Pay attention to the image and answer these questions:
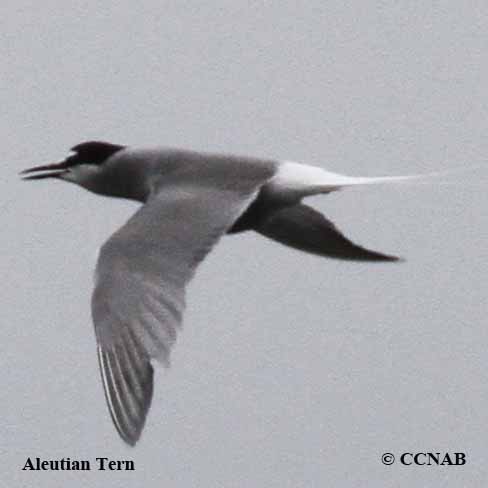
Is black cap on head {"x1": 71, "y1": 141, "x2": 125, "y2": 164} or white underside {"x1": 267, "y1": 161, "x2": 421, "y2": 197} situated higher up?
black cap on head {"x1": 71, "y1": 141, "x2": 125, "y2": 164}

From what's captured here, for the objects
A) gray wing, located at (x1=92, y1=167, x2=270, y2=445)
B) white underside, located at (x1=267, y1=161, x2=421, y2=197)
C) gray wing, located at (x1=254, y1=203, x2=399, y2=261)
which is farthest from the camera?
gray wing, located at (x1=254, y1=203, x2=399, y2=261)

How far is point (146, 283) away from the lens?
9.14m

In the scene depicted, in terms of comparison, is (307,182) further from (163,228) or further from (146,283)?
(146,283)

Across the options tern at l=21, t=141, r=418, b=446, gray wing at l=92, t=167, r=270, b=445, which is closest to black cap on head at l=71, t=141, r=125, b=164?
tern at l=21, t=141, r=418, b=446

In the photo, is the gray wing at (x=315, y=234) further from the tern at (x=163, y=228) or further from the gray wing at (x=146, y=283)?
the gray wing at (x=146, y=283)

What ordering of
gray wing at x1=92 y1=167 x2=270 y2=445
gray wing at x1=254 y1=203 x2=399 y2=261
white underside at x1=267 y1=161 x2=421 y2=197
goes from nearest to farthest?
gray wing at x1=92 y1=167 x2=270 y2=445 → white underside at x1=267 y1=161 x2=421 y2=197 → gray wing at x1=254 y1=203 x2=399 y2=261

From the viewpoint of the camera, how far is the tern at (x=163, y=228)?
8.87 metres

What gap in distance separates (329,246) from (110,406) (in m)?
2.37

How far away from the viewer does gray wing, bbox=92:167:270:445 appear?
8.82 meters

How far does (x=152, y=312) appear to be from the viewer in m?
8.99

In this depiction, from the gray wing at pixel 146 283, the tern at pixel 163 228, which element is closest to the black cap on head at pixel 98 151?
the tern at pixel 163 228

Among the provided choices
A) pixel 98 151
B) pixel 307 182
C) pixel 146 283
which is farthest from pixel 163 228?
pixel 98 151

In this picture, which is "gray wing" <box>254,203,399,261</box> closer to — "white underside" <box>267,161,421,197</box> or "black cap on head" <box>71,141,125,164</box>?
"white underside" <box>267,161,421,197</box>

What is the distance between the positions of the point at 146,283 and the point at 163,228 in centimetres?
49
